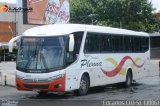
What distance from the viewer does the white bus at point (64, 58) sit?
19.6m

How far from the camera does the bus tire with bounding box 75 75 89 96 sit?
20953mm

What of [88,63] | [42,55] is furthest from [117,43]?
[42,55]

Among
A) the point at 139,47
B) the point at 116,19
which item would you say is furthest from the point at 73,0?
the point at 139,47

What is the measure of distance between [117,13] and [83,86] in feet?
176

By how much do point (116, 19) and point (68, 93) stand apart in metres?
52.6

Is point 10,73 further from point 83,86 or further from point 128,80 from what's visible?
point 83,86

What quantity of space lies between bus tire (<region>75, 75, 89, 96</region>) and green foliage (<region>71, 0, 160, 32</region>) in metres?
50.5

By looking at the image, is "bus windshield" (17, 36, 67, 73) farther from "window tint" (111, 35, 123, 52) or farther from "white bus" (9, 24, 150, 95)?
"window tint" (111, 35, 123, 52)

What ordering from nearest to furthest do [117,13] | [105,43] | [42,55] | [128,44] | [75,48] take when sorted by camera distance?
[42,55], [75,48], [105,43], [128,44], [117,13]

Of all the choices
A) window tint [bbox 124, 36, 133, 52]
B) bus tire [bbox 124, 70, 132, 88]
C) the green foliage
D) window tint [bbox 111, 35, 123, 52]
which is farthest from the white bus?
the green foliage

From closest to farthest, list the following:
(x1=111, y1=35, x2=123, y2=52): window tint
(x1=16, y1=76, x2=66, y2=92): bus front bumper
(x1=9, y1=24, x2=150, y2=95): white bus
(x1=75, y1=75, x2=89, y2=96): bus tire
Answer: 1. (x1=16, y1=76, x2=66, y2=92): bus front bumper
2. (x1=9, y1=24, x2=150, y2=95): white bus
3. (x1=75, y1=75, x2=89, y2=96): bus tire
4. (x1=111, y1=35, x2=123, y2=52): window tint

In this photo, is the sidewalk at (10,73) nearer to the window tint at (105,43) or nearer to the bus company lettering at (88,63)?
the window tint at (105,43)

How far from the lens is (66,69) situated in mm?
19719

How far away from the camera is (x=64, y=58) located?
1970 cm
